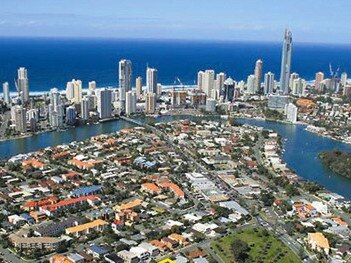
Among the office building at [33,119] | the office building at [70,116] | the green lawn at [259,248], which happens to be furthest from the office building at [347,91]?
the green lawn at [259,248]

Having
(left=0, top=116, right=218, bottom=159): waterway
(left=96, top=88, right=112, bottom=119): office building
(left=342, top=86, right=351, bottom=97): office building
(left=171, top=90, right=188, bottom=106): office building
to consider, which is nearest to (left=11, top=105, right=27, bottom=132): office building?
(left=0, top=116, right=218, bottom=159): waterway

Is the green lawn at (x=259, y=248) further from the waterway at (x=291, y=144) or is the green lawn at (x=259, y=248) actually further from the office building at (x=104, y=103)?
the office building at (x=104, y=103)

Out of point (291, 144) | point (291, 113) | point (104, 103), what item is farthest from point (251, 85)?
point (291, 144)

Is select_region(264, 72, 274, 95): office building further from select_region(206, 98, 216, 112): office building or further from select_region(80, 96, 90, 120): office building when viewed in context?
select_region(80, 96, 90, 120): office building

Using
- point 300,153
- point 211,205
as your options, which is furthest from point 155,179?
point 300,153

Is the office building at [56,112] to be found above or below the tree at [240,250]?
above

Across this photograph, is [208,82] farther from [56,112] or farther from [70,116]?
[56,112]
